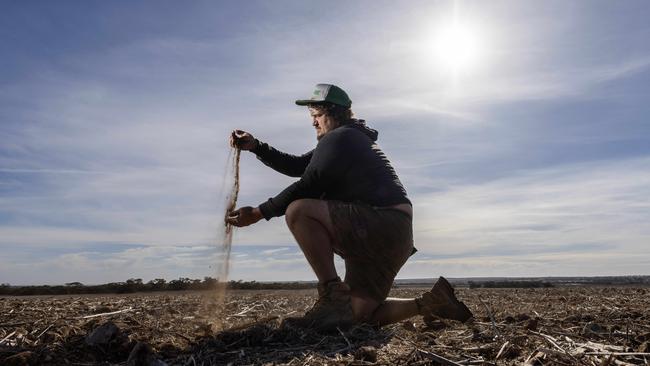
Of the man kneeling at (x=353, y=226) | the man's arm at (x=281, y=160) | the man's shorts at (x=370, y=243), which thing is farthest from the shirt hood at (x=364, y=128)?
the man's arm at (x=281, y=160)

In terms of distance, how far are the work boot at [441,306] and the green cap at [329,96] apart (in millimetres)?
1942

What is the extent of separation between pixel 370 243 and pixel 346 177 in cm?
62

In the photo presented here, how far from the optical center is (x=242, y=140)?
652 centimetres

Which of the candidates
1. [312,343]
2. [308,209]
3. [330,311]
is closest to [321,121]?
[308,209]

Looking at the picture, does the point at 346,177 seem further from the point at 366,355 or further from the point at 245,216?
the point at 366,355

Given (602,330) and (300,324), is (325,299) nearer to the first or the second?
(300,324)

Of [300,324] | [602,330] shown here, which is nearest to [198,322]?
[300,324]

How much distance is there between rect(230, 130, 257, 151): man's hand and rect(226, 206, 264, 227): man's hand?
1154mm

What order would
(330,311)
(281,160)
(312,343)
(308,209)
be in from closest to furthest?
(312,343) < (330,311) < (308,209) < (281,160)

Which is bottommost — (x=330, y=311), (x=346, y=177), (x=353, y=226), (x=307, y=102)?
(x=330, y=311)

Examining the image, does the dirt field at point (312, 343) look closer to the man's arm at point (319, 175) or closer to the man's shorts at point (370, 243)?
the man's shorts at point (370, 243)

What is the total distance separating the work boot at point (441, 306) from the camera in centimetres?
553

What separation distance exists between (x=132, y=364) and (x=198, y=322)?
1.90m

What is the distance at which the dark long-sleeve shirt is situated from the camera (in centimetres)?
530
